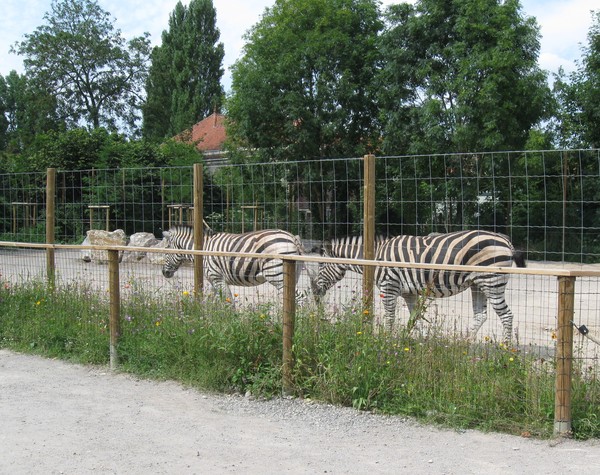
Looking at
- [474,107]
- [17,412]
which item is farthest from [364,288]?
[474,107]

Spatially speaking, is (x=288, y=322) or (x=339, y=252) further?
(x=339, y=252)

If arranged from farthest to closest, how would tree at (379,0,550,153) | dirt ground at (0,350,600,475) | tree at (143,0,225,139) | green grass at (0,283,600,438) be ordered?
tree at (143,0,225,139), tree at (379,0,550,153), green grass at (0,283,600,438), dirt ground at (0,350,600,475)

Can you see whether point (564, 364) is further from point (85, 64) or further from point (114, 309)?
point (85, 64)

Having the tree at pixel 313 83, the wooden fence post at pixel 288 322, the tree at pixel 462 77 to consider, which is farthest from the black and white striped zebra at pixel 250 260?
the tree at pixel 313 83

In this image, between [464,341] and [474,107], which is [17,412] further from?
[474,107]

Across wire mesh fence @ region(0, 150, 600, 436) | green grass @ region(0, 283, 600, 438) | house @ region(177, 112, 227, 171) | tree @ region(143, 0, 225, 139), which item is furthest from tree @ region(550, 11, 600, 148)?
tree @ region(143, 0, 225, 139)

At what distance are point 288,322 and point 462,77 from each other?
17214 millimetres

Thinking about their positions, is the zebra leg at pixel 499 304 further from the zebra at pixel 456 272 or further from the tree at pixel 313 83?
the tree at pixel 313 83

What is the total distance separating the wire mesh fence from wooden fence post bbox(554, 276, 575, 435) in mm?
207

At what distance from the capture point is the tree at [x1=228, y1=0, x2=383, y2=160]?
82.8ft

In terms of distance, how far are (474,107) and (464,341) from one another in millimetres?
16943

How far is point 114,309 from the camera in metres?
7.07

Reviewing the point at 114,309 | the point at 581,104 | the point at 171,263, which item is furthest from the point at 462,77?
the point at 114,309

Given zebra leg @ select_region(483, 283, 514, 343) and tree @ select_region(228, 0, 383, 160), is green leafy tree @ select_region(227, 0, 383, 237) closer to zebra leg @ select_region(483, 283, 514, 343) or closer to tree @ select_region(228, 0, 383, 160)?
tree @ select_region(228, 0, 383, 160)
